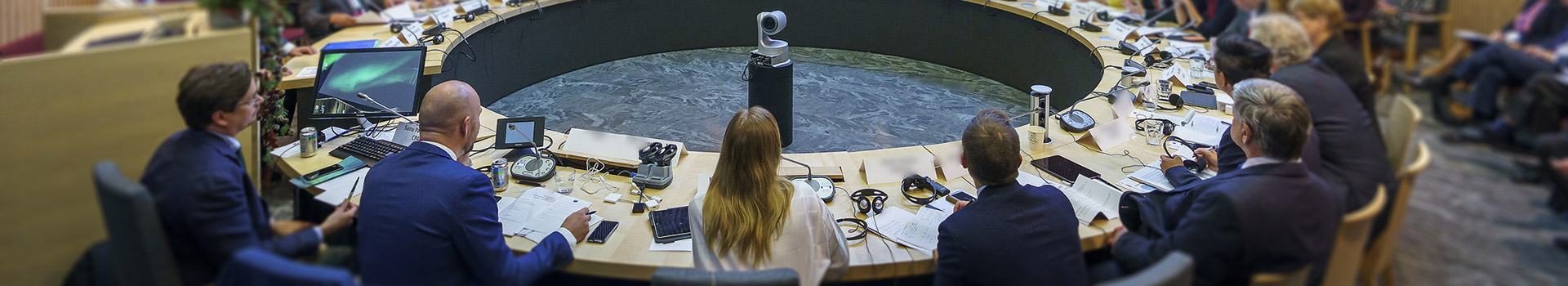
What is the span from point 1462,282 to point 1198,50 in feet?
6.12

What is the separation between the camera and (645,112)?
5.38 meters

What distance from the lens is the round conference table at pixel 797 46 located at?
2393 millimetres

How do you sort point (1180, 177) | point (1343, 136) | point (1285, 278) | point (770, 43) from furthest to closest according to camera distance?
point (770, 43), point (1180, 177), point (1343, 136), point (1285, 278)

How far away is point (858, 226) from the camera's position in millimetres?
2502

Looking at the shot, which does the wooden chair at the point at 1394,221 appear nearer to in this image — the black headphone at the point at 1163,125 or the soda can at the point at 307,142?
the black headphone at the point at 1163,125

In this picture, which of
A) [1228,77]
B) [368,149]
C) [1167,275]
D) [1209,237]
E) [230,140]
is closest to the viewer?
[1167,275]

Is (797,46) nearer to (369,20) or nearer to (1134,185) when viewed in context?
(369,20)

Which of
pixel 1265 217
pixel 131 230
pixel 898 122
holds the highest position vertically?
pixel 131 230

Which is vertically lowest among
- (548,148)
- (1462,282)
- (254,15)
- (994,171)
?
(1462,282)

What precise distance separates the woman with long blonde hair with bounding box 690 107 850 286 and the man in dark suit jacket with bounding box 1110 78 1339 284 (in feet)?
2.80

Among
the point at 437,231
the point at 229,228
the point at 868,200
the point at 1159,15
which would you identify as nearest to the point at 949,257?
the point at 868,200

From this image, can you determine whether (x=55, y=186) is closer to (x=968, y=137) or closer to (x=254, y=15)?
(x=254, y=15)

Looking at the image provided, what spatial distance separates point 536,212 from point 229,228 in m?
1.04

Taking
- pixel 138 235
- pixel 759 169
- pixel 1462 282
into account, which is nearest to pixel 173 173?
pixel 138 235
